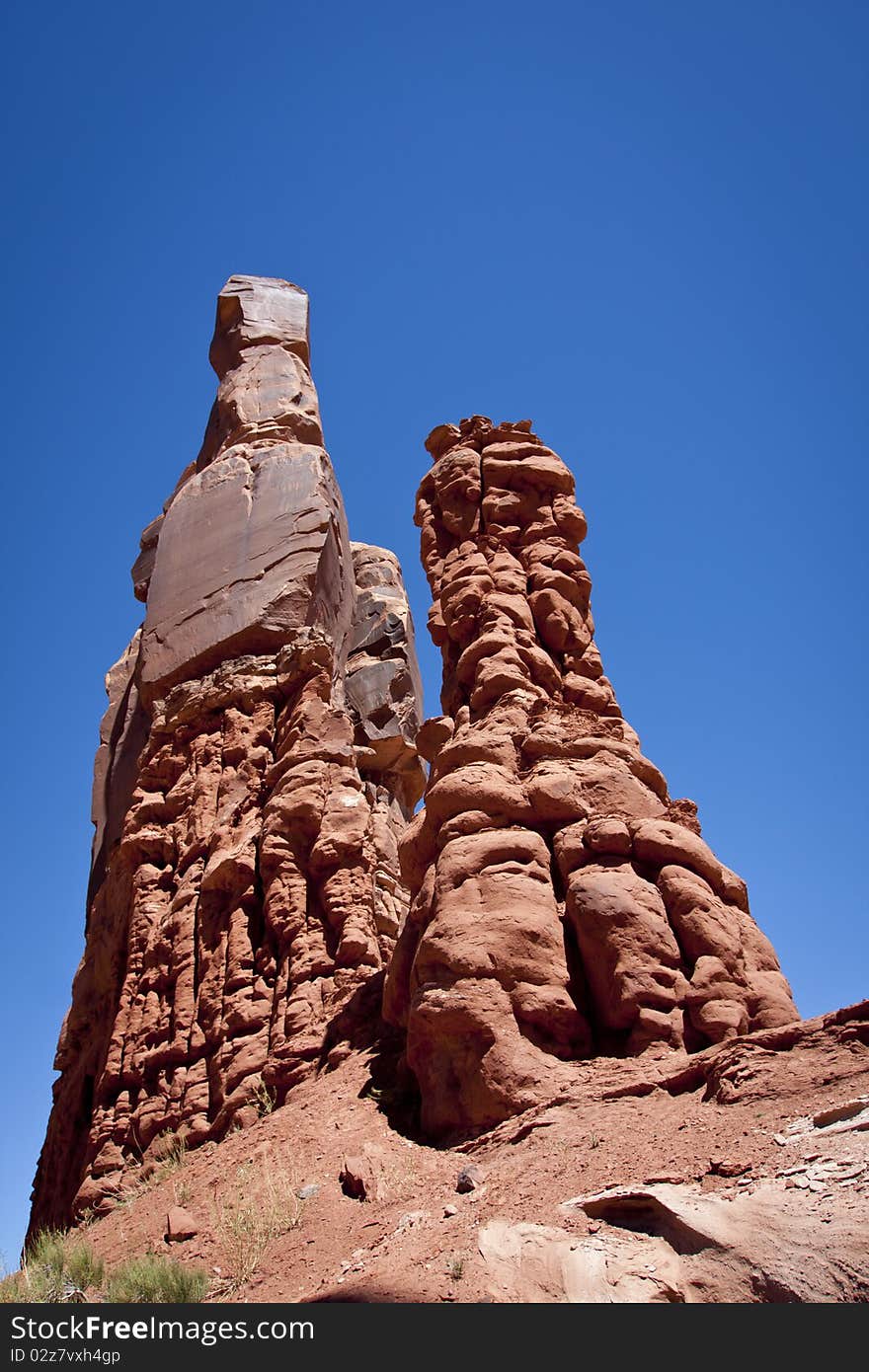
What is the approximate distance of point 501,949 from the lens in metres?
9.68

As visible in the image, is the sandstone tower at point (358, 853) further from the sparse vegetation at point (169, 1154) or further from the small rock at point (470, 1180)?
the small rock at point (470, 1180)

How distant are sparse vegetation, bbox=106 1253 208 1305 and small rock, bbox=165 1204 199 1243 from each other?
42.5 inches

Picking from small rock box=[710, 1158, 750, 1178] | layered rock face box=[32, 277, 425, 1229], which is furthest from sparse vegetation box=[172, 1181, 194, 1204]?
small rock box=[710, 1158, 750, 1178]

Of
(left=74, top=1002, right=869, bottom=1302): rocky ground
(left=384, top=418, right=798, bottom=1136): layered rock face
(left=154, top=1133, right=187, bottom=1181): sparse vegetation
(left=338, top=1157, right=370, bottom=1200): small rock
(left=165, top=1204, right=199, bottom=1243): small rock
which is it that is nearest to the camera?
(left=74, top=1002, right=869, bottom=1302): rocky ground

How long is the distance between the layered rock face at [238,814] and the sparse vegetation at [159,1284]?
12.6 feet

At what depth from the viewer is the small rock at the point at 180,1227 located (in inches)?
361

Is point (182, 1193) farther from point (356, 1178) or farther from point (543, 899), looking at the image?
point (543, 899)

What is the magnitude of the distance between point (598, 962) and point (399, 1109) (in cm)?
231

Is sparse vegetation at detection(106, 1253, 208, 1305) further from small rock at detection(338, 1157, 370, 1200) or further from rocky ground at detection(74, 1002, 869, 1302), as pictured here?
small rock at detection(338, 1157, 370, 1200)

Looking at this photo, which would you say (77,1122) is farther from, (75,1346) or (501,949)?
(75,1346)

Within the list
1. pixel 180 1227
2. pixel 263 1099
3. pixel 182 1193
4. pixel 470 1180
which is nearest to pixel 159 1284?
pixel 180 1227

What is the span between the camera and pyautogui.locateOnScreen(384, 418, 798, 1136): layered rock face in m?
9.43

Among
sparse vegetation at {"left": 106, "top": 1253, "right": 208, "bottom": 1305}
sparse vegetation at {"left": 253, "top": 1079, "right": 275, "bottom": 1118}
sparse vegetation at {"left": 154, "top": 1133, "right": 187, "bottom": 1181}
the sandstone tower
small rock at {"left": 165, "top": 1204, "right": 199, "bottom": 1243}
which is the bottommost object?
sparse vegetation at {"left": 106, "top": 1253, "right": 208, "bottom": 1305}

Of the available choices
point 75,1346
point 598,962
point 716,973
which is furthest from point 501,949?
point 75,1346
